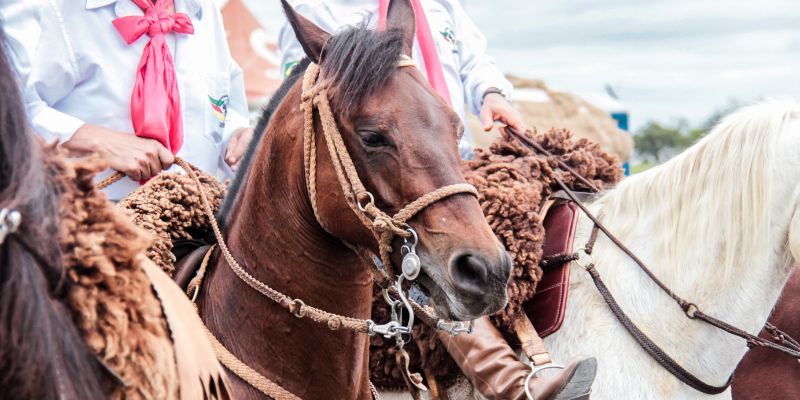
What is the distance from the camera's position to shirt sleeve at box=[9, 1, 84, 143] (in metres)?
2.65

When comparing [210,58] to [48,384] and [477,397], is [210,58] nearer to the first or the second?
[477,397]

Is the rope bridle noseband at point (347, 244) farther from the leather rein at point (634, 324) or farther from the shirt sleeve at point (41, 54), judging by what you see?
the leather rein at point (634, 324)

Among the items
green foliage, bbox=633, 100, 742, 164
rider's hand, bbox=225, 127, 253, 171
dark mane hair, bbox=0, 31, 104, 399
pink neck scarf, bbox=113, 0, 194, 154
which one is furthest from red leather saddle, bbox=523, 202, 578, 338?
green foliage, bbox=633, 100, 742, 164

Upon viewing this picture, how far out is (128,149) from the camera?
250 centimetres

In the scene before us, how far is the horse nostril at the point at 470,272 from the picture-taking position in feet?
5.92

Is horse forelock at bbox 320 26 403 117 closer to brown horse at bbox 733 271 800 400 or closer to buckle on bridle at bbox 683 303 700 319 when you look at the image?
buckle on bridle at bbox 683 303 700 319

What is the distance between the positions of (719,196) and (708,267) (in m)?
0.26

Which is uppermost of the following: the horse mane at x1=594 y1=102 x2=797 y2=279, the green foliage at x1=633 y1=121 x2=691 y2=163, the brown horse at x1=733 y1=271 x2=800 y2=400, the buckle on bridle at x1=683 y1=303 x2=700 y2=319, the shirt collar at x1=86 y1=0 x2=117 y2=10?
the shirt collar at x1=86 y1=0 x2=117 y2=10

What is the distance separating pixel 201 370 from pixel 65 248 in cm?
32

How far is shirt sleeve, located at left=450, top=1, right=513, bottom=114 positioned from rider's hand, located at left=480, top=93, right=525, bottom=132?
0.49ft

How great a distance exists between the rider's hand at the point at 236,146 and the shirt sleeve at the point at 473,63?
119cm

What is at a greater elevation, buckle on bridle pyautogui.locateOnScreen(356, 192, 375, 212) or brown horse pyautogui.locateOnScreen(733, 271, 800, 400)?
buckle on bridle pyautogui.locateOnScreen(356, 192, 375, 212)

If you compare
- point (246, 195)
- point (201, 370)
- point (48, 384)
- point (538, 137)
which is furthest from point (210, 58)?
point (48, 384)

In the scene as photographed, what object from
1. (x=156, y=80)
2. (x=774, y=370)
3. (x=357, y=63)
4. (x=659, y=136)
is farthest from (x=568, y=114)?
(x=659, y=136)
